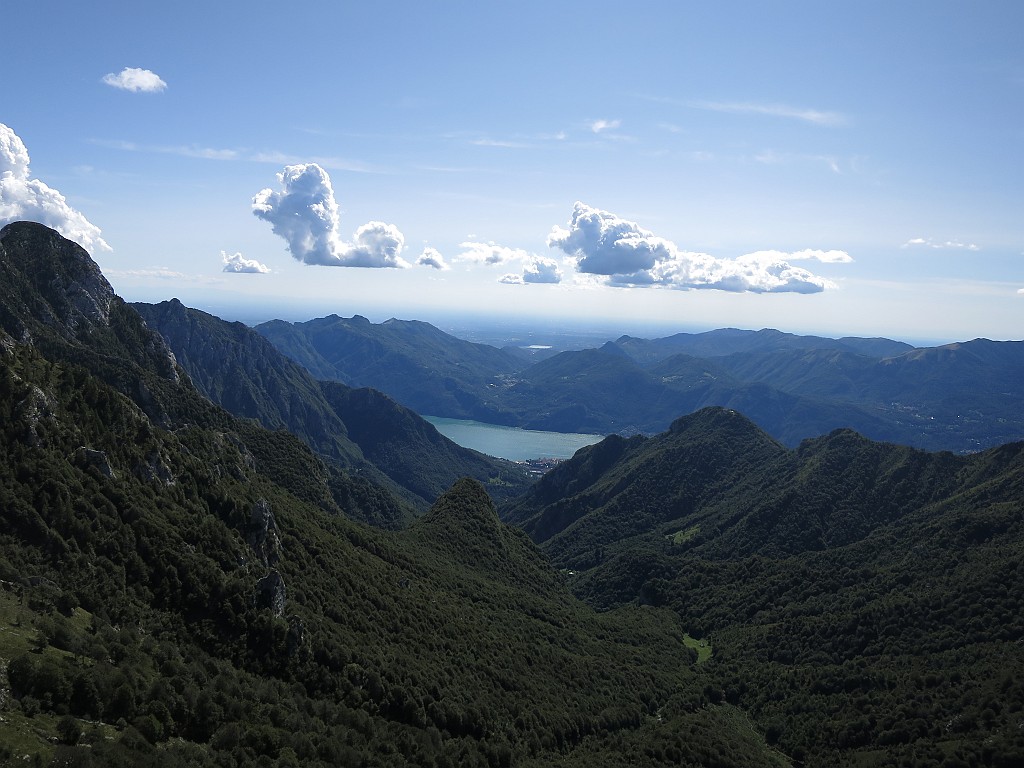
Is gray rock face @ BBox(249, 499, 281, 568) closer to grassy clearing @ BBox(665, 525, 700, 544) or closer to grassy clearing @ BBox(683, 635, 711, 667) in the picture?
grassy clearing @ BBox(683, 635, 711, 667)

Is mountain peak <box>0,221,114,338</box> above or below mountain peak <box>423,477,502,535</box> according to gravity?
above

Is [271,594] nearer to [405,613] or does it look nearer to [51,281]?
[405,613]

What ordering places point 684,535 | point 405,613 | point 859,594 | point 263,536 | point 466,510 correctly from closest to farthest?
point 263,536
point 405,613
point 859,594
point 466,510
point 684,535

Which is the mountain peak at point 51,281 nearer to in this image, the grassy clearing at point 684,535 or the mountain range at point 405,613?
the mountain range at point 405,613

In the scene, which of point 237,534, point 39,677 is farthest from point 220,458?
point 39,677

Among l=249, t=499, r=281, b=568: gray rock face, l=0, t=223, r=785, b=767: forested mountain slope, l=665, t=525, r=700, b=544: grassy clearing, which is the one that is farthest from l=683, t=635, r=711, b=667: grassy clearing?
l=249, t=499, r=281, b=568: gray rock face

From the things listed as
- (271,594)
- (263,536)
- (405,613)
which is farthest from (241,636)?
(405,613)

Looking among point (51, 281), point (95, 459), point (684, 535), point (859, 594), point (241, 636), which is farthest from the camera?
point (684, 535)
